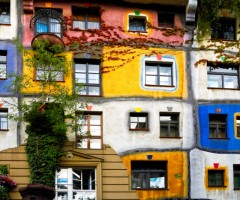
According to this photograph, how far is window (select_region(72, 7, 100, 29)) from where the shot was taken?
2391 centimetres

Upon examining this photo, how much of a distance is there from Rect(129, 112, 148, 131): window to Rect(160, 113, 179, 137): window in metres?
0.72

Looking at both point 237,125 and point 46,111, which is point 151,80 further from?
point 46,111

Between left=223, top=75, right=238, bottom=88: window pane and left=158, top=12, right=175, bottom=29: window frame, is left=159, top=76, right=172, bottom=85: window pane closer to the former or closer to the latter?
left=158, top=12, right=175, bottom=29: window frame

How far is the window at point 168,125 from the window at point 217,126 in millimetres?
1533

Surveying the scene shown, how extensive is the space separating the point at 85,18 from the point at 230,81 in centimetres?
714

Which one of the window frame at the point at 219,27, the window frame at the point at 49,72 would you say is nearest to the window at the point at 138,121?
the window frame at the point at 49,72

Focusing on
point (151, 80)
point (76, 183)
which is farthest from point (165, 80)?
point (76, 183)

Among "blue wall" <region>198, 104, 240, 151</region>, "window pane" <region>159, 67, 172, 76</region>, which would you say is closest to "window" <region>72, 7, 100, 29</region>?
"window pane" <region>159, 67, 172, 76</region>

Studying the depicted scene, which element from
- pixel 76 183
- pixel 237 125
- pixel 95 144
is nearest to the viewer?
pixel 76 183

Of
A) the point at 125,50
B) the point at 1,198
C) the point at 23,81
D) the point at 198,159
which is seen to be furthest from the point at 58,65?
the point at 198,159

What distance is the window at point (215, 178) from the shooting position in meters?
22.9

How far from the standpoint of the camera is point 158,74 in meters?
23.9

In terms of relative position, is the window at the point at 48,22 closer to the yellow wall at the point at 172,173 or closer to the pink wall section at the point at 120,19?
the pink wall section at the point at 120,19

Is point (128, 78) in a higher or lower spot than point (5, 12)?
lower
